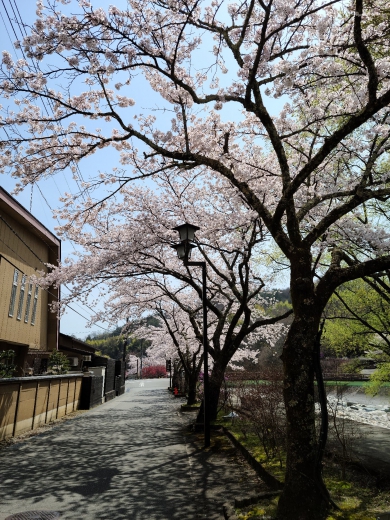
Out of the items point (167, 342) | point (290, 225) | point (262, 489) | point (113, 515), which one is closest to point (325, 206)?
point (290, 225)

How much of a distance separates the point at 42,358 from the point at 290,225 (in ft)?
67.0

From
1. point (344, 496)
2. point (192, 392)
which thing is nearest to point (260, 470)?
point (344, 496)

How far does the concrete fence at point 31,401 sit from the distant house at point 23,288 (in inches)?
90.9

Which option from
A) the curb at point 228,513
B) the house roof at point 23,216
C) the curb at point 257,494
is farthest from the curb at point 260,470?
the house roof at point 23,216

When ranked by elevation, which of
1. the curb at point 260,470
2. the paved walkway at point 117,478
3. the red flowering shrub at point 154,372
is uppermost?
the red flowering shrub at point 154,372

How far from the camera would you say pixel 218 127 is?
10.0 meters

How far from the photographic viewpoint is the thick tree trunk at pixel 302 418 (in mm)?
4316

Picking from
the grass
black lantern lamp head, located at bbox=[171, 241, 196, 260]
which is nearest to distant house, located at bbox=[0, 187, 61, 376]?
black lantern lamp head, located at bbox=[171, 241, 196, 260]

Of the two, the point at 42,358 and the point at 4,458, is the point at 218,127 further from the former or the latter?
the point at 42,358

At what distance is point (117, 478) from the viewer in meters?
6.82

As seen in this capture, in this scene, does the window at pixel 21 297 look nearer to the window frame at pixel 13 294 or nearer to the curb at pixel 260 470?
the window frame at pixel 13 294

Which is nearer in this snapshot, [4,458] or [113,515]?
[113,515]

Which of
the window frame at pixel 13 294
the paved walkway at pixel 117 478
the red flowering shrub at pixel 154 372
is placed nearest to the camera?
the paved walkway at pixel 117 478

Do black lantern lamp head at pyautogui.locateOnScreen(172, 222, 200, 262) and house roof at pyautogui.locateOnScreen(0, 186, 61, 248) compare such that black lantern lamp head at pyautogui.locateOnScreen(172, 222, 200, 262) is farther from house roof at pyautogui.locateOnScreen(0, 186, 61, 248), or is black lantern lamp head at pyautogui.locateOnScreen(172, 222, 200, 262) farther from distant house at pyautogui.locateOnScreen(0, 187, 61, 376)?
house roof at pyautogui.locateOnScreen(0, 186, 61, 248)
